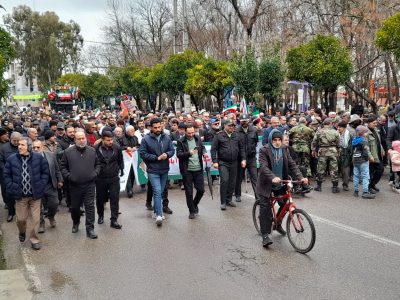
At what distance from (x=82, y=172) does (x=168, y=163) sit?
1.75 metres

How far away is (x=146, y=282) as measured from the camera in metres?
6.46

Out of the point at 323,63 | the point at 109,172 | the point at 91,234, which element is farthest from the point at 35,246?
the point at 323,63

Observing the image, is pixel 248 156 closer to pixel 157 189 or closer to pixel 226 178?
pixel 226 178

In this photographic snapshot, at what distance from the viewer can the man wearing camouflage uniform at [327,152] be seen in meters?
12.0

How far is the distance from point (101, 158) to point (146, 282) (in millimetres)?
3318

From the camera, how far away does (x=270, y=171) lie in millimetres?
7652

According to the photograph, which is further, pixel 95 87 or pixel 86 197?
pixel 95 87

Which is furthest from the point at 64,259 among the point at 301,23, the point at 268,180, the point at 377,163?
the point at 301,23

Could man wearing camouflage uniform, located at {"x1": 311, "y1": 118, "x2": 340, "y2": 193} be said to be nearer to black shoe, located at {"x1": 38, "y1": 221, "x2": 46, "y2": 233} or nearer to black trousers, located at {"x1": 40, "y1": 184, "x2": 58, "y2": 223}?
black trousers, located at {"x1": 40, "y1": 184, "x2": 58, "y2": 223}

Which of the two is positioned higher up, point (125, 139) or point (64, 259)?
point (125, 139)

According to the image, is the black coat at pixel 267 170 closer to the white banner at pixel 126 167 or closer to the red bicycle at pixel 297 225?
the red bicycle at pixel 297 225

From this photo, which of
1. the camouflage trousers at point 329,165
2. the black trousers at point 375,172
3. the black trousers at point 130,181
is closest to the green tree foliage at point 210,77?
the black trousers at point 130,181

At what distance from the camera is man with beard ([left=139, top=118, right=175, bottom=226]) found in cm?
935

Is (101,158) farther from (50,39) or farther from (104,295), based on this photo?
(50,39)
